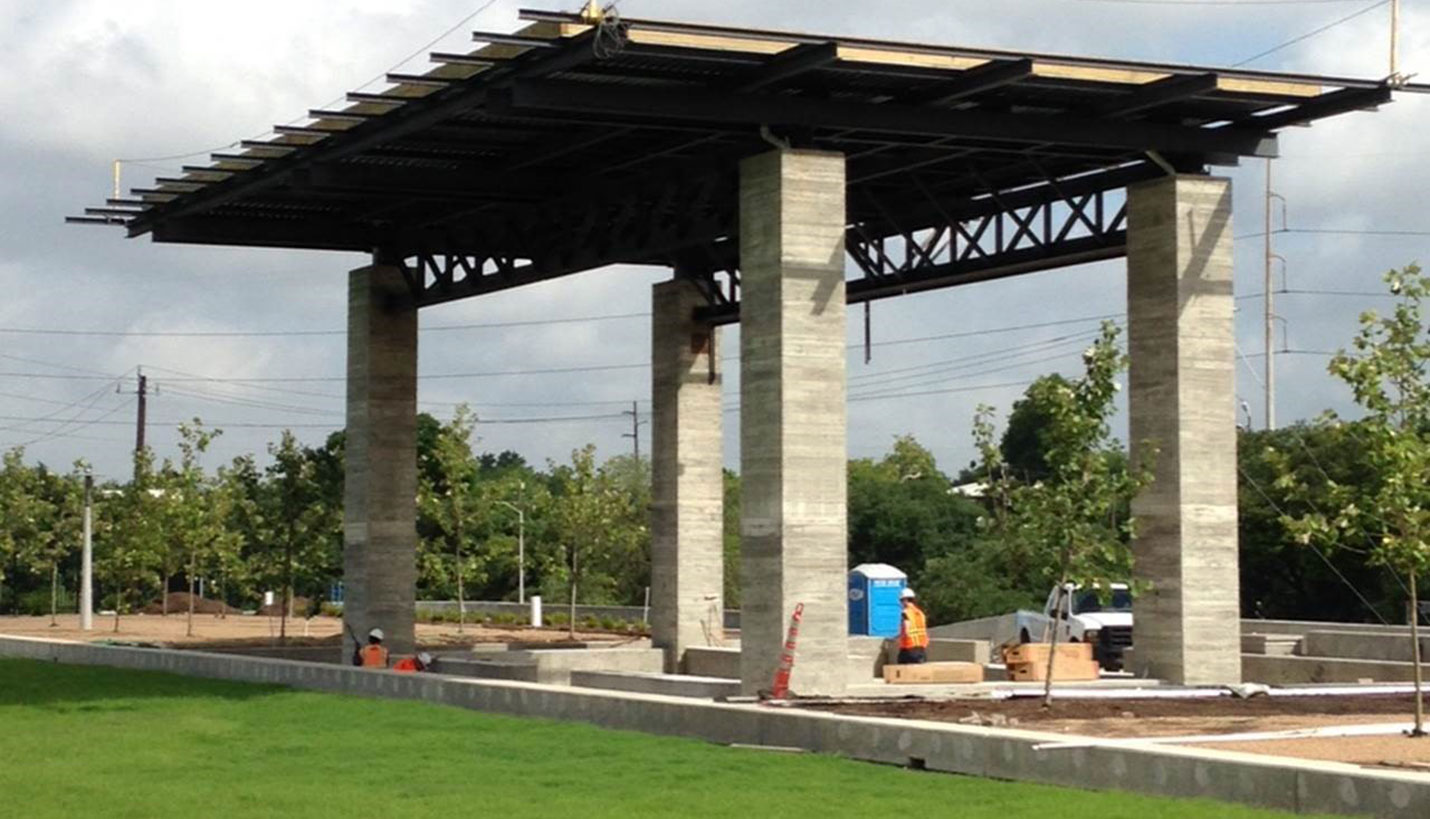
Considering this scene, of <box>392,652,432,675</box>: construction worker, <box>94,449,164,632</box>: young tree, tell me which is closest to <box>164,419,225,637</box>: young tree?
<box>94,449,164,632</box>: young tree

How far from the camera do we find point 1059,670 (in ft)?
112

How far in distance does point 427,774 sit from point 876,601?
33114 mm

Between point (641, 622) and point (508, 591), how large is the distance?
2335cm

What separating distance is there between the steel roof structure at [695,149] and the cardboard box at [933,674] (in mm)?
7320

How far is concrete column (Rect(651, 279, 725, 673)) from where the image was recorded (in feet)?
148

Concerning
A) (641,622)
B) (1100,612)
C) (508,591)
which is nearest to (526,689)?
(1100,612)

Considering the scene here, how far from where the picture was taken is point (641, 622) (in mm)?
68625

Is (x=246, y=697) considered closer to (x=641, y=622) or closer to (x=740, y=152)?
(x=740, y=152)

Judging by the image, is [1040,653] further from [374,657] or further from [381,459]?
[381,459]

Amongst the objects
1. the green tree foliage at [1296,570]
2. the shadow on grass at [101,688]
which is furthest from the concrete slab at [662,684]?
the green tree foliage at [1296,570]

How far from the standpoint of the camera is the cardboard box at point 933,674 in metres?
32.5

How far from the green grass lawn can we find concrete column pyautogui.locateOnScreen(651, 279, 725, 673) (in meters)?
15.2

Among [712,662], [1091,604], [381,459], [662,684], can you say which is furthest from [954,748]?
[381,459]

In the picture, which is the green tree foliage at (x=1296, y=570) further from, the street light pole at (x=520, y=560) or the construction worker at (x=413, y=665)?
the construction worker at (x=413, y=665)
